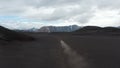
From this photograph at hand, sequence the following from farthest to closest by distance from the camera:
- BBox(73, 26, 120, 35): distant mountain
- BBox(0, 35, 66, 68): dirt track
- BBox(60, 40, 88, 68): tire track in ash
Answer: BBox(73, 26, 120, 35): distant mountain < BBox(0, 35, 66, 68): dirt track < BBox(60, 40, 88, 68): tire track in ash

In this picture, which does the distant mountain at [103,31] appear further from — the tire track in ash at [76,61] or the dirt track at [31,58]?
the tire track in ash at [76,61]

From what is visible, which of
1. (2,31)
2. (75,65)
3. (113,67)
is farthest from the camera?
(2,31)

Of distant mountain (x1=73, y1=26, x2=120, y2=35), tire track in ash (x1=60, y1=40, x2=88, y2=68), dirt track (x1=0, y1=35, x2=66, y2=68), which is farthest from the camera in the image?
distant mountain (x1=73, y1=26, x2=120, y2=35)

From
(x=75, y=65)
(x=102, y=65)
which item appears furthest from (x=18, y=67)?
(x=102, y=65)

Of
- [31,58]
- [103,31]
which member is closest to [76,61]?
[31,58]

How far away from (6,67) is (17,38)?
40.4 meters

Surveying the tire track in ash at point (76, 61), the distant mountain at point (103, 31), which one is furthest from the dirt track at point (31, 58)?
the distant mountain at point (103, 31)

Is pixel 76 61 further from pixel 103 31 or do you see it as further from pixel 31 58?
pixel 103 31

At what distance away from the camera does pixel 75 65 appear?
2180 cm

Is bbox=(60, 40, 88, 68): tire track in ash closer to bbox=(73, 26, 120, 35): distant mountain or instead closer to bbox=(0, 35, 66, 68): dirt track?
bbox=(0, 35, 66, 68): dirt track

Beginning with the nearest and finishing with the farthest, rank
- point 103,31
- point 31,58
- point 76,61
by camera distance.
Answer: point 76,61, point 31,58, point 103,31

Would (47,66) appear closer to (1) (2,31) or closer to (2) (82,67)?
(2) (82,67)

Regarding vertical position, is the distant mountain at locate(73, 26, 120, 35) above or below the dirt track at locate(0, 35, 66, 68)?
Result: below

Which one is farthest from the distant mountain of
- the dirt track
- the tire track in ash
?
the tire track in ash
